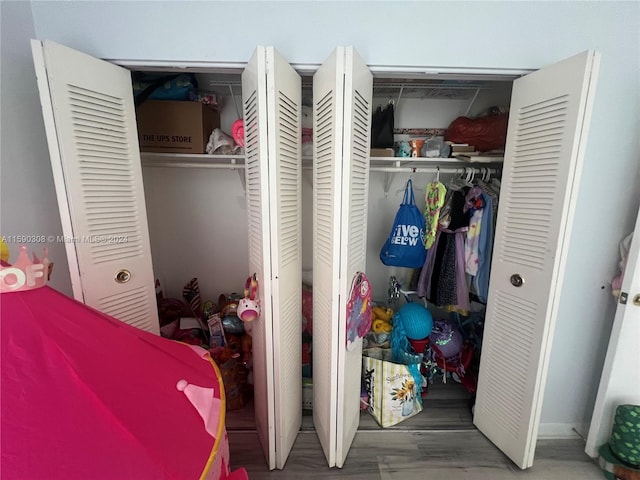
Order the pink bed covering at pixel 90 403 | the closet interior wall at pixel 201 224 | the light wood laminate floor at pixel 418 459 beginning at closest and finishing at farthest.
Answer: the pink bed covering at pixel 90 403, the light wood laminate floor at pixel 418 459, the closet interior wall at pixel 201 224

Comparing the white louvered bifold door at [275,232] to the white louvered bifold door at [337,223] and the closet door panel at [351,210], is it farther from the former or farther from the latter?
the closet door panel at [351,210]

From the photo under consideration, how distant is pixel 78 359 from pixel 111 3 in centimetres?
143

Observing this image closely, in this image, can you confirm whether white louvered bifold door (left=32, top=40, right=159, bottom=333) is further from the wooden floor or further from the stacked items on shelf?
the wooden floor

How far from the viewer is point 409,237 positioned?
1.77m

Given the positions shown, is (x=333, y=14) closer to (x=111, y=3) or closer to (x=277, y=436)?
(x=111, y=3)

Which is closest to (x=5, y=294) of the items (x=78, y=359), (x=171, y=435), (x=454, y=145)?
(x=78, y=359)

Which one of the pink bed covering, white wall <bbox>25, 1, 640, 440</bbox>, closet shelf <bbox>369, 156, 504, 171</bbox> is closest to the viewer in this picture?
the pink bed covering

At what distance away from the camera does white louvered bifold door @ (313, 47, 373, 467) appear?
1.08m

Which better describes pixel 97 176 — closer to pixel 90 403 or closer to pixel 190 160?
pixel 190 160

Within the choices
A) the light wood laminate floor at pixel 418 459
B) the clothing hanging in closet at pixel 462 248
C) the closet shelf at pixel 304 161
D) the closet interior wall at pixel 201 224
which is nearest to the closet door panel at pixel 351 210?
the light wood laminate floor at pixel 418 459

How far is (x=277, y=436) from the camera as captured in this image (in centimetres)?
138

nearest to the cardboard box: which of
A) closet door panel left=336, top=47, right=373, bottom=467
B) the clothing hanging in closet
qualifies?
closet door panel left=336, top=47, right=373, bottom=467

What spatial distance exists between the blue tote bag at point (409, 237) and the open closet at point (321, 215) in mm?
435

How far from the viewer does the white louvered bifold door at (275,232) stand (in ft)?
3.57
